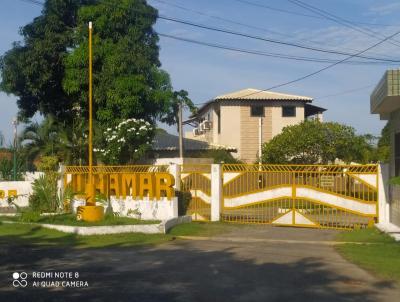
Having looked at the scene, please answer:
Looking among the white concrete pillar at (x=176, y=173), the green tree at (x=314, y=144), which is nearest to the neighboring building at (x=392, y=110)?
the white concrete pillar at (x=176, y=173)

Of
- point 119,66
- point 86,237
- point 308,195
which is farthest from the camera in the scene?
point 119,66

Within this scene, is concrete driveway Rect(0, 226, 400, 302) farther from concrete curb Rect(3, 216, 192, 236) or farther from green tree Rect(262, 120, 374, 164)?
green tree Rect(262, 120, 374, 164)

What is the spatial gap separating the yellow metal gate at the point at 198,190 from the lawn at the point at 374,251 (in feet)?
15.7

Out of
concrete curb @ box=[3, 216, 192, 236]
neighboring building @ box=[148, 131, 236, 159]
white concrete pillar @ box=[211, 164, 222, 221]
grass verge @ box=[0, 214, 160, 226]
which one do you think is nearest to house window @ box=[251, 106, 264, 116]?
neighboring building @ box=[148, 131, 236, 159]

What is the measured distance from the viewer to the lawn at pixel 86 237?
47.7ft

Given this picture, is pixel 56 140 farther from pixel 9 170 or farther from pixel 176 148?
pixel 176 148

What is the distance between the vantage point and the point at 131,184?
64.0 feet

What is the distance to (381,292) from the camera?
875 centimetres

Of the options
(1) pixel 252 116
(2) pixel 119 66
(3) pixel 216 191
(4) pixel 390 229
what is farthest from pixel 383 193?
(1) pixel 252 116

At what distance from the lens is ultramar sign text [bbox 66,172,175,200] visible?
1858 cm

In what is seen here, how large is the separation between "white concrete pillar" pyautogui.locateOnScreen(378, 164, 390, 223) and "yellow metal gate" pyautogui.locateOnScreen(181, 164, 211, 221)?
5.32m

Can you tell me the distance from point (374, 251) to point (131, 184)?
9.13m

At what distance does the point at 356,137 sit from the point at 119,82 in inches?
482

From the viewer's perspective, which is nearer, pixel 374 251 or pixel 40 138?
pixel 374 251
